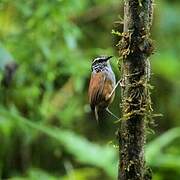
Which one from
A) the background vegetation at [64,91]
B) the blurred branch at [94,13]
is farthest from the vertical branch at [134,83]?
the blurred branch at [94,13]

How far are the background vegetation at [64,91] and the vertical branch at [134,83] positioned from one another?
144cm

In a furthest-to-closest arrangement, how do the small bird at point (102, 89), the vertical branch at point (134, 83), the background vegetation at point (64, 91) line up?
1. the background vegetation at point (64, 91)
2. the small bird at point (102, 89)
3. the vertical branch at point (134, 83)

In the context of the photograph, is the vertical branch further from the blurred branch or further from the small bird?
the blurred branch

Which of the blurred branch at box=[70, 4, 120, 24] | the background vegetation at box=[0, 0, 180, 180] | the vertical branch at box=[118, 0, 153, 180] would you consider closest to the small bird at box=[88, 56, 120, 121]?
the vertical branch at box=[118, 0, 153, 180]

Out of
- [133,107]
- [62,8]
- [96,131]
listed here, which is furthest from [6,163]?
[133,107]

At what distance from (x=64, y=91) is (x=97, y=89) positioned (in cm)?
306

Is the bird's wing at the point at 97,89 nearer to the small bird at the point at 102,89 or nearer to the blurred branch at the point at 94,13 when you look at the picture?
the small bird at the point at 102,89

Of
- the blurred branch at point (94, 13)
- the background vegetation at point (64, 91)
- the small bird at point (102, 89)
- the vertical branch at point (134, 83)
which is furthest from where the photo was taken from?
the blurred branch at point (94, 13)

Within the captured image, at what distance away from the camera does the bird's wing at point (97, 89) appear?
2789mm

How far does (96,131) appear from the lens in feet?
20.8

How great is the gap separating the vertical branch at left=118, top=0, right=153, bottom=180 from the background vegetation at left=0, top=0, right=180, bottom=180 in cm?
144

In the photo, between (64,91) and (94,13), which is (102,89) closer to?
(64,91)

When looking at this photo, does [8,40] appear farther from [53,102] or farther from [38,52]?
[53,102]

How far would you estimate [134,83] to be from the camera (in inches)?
98.0
